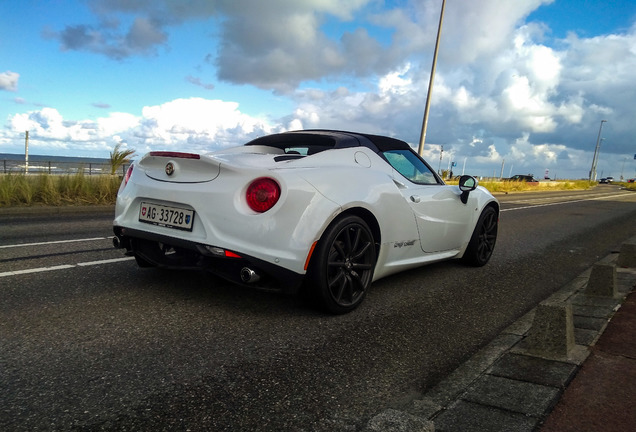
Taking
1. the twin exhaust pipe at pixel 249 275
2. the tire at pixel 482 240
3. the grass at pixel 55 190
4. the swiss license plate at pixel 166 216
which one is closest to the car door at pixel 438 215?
the tire at pixel 482 240

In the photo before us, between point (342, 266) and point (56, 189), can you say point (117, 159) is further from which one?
point (342, 266)

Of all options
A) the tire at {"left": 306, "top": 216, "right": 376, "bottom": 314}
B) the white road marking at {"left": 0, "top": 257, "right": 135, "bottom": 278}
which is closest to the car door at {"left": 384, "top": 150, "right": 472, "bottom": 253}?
the tire at {"left": 306, "top": 216, "right": 376, "bottom": 314}

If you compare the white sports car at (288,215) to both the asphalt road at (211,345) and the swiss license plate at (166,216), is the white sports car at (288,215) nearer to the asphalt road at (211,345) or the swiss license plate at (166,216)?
the swiss license plate at (166,216)

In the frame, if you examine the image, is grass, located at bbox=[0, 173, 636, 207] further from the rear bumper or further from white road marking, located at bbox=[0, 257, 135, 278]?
the rear bumper

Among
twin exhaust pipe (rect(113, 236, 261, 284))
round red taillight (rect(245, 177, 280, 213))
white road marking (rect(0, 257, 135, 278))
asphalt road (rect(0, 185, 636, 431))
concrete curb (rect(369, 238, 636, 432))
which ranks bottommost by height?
white road marking (rect(0, 257, 135, 278))

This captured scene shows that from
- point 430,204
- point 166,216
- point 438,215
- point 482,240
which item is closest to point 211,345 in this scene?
point 166,216

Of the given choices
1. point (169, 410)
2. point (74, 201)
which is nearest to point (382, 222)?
point (169, 410)

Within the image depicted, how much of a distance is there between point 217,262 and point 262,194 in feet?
1.78

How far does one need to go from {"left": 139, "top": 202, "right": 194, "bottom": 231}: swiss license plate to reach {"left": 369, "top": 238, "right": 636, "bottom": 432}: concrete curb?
6.26 feet

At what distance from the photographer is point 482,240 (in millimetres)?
5617

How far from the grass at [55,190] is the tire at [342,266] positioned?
8965 millimetres

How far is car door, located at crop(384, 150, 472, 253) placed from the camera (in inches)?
167

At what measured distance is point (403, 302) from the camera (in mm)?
4055

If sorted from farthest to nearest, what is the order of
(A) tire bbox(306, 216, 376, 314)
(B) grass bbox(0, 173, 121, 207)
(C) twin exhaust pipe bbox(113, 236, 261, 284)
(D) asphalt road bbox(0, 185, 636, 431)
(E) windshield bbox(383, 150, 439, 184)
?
(B) grass bbox(0, 173, 121, 207) < (E) windshield bbox(383, 150, 439, 184) < (A) tire bbox(306, 216, 376, 314) < (C) twin exhaust pipe bbox(113, 236, 261, 284) < (D) asphalt road bbox(0, 185, 636, 431)
